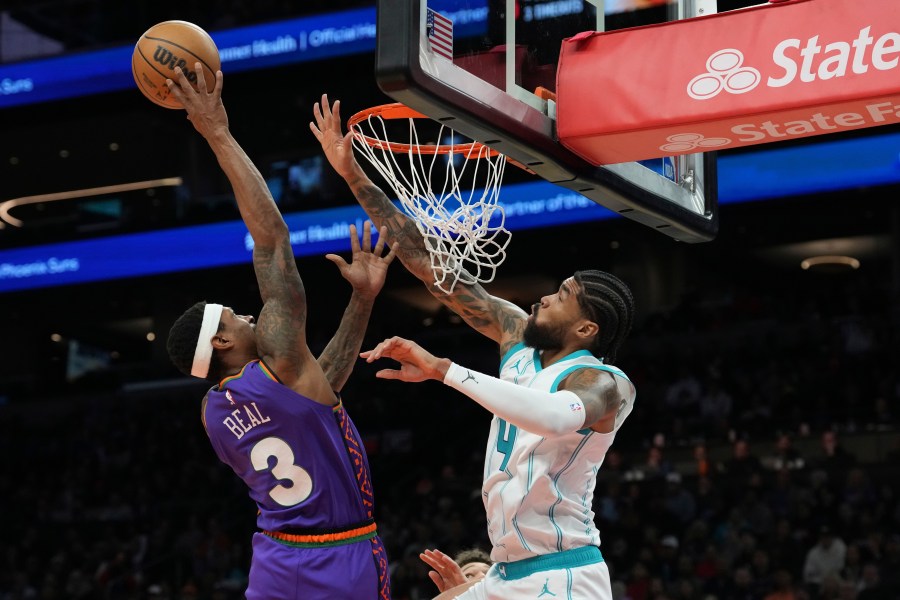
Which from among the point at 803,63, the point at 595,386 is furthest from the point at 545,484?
the point at 803,63

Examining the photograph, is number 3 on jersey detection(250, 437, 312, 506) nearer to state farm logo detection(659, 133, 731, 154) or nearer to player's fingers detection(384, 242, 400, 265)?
player's fingers detection(384, 242, 400, 265)

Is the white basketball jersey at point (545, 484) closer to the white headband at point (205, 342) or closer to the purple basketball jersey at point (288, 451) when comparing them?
the purple basketball jersey at point (288, 451)

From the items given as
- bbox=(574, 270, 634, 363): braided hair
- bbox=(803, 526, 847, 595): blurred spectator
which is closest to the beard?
bbox=(574, 270, 634, 363): braided hair

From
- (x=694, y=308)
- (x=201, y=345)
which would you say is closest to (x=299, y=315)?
(x=201, y=345)

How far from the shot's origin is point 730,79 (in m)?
4.22

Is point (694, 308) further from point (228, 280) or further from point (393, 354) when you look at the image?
point (393, 354)

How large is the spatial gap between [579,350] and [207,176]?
1788 centimetres

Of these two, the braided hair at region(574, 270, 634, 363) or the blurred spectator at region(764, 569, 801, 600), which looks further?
the blurred spectator at region(764, 569, 801, 600)

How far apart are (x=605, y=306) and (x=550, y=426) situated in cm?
84

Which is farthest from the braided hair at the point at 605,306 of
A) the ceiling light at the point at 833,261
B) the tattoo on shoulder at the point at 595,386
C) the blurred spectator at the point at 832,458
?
the ceiling light at the point at 833,261

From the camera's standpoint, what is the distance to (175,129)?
21.4 metres

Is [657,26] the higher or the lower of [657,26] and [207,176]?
the lower

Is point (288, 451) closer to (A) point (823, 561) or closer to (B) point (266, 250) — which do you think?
(B) point (266, 250)

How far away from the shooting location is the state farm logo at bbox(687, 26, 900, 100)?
3963 millimetres
